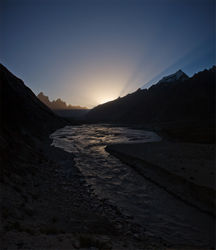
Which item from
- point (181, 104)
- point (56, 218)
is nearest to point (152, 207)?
point (56, 218)

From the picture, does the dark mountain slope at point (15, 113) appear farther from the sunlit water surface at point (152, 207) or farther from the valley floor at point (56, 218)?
the sunlit water surface at point (152, 207)

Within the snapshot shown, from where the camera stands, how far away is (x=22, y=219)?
15.3ft

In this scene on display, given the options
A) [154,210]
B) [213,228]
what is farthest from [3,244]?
[213,228]

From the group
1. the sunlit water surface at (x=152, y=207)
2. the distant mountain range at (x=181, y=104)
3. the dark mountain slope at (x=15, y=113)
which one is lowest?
the sunlit water surface at (x=152, y=207)

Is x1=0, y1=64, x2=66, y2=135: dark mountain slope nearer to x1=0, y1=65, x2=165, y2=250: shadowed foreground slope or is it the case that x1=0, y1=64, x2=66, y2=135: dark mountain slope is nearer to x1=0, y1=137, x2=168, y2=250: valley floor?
x1=0, y1=65, x2=165, y2=250: shadowed foreground slope

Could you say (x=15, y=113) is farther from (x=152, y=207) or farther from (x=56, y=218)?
(x=152, y=207)

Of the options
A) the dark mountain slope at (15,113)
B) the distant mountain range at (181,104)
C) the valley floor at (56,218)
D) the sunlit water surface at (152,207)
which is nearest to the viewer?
the valley floor at (56,218)

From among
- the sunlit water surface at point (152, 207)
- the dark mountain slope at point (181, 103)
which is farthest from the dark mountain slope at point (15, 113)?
the dark mountain slope at point (181, 103)

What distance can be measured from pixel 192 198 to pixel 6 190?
10881mm

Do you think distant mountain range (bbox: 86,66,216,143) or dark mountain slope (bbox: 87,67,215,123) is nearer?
distant mountain range (bbox: 86,66,216,143)

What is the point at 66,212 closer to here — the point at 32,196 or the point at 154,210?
the point at 32,196

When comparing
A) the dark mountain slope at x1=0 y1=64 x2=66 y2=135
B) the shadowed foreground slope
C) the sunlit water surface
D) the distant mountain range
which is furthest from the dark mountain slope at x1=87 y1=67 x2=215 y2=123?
the shadowed foreground slope

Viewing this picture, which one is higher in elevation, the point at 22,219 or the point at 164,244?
the point at 22,219

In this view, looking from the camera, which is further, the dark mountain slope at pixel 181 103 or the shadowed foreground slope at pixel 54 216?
the dark mountain slope at pixel 181 103
